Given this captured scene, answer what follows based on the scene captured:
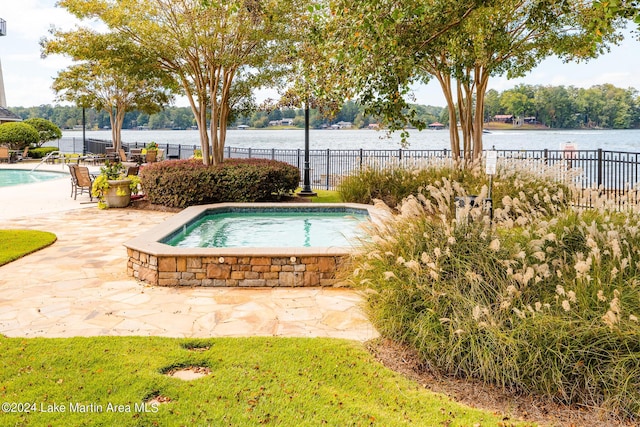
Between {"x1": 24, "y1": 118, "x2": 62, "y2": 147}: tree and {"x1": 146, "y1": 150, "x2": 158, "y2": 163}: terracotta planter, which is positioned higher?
{"x1": 24, "y1": 118, "x2": 62, "y2": 147}: tree

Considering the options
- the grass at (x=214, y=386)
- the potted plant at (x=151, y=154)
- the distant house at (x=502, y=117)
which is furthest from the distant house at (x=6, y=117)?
the grass at (x=214, y=386)

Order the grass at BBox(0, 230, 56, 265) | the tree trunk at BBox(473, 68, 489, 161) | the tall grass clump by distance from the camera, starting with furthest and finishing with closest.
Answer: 1. the tree trunk at BBox(473, 68, 489, 161)
2. the grass at BBox(0, 230, 56, 265)
3. the tall grass clump

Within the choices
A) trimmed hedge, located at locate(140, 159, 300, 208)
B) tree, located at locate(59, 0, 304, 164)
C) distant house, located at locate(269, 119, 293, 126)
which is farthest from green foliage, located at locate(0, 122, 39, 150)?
trimmed hedge, located at locate(140, 159, 300, 208)

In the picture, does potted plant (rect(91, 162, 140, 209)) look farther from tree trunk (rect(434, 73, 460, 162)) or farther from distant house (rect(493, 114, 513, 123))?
distant house (rect(493, 114, 513, 123))

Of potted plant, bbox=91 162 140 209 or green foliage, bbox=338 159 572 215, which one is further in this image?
potted plant, bbox=91 162 140 209

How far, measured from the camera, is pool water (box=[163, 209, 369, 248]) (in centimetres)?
833

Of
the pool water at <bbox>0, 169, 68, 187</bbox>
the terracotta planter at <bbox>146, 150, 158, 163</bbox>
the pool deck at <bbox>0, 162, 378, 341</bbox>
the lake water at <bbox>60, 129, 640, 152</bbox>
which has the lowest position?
the pool deck at <bbox>0, 162, 378, 341</bbox>

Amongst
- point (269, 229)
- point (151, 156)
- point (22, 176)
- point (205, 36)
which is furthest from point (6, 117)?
point (269, 229)

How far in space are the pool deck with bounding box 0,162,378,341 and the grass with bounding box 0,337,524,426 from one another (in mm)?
403

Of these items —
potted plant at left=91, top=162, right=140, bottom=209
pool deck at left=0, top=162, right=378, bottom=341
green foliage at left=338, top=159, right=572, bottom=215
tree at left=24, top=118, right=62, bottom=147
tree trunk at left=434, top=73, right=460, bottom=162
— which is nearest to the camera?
pool deck at left=0, top=162, right=378, bottom=341

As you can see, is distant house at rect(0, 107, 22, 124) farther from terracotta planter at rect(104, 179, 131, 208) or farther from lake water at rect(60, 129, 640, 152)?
terracotta planter at rect(104, 179, 131, 208)

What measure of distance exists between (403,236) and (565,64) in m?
13.4

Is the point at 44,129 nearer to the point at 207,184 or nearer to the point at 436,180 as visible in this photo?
the point at 207,184

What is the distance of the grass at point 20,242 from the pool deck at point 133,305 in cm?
18
